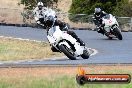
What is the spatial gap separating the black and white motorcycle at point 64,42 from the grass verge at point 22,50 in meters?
1.85

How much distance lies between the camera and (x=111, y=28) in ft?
101

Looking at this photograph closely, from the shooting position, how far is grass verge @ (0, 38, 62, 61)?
22300 millimetres

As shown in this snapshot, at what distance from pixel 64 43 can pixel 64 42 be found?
0.19ft

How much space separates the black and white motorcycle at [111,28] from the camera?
1200 inches

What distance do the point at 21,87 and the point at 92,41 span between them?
19907mm

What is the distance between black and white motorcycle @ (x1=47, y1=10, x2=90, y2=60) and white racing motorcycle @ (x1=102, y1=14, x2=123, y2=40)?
10.1 m

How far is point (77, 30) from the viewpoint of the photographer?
38125mm

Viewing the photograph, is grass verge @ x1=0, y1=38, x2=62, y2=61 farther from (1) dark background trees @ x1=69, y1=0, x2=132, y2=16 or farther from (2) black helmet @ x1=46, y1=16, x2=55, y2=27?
(1) dark background trees @ x1=69, y1=0, x2=132, y2=16

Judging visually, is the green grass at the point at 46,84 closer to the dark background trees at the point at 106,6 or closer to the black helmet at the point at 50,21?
the black helmet at the point at 50,21

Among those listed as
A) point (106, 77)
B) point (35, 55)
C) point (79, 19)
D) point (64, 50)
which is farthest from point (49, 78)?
point (79, 19)

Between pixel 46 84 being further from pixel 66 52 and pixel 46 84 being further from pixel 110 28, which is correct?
pixel 110 28

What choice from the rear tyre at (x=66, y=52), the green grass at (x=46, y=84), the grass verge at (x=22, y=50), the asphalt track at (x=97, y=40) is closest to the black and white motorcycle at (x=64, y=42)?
the rear tyre at (x=66, y=52)

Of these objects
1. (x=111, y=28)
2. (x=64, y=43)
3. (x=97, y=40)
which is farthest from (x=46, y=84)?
(x=97, y=40)

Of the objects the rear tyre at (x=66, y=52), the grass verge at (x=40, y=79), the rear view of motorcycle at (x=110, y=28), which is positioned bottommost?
the rear view of motorcycle at (x=110, y=28)
